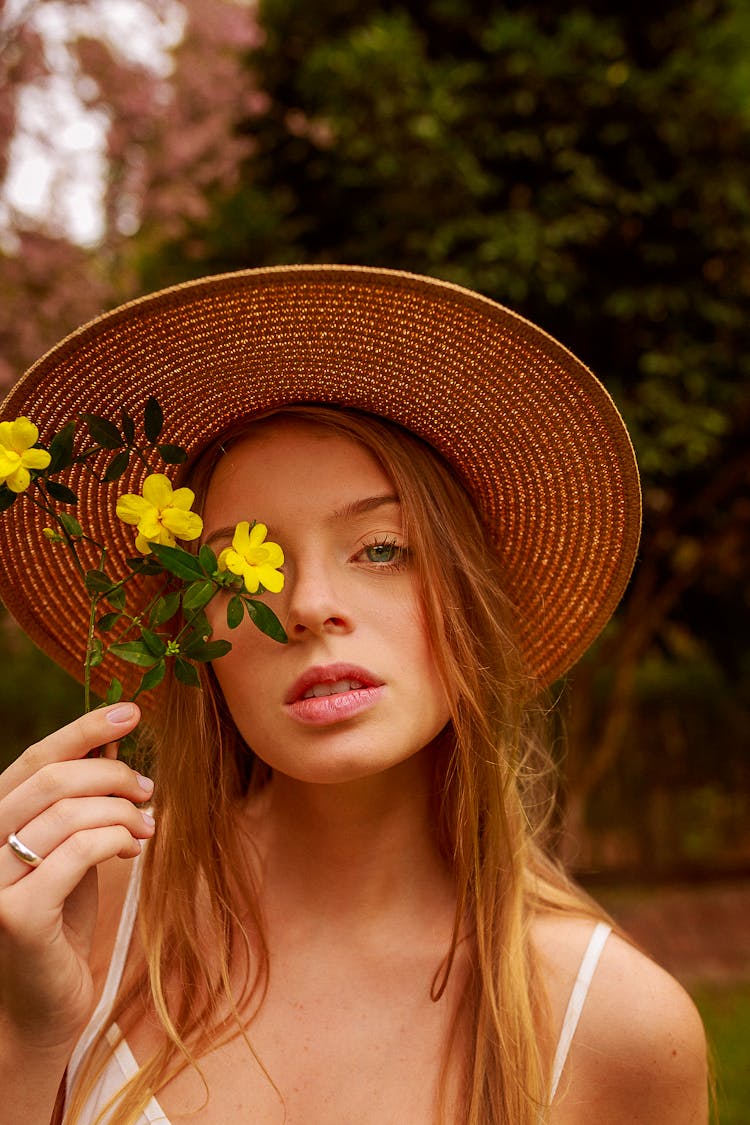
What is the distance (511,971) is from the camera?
1654 millimetres

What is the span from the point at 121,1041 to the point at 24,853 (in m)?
0.54

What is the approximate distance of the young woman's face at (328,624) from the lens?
4.92 ft

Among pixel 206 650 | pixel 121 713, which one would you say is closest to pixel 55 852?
pixel 121 713

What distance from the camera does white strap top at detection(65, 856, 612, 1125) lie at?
1.58m

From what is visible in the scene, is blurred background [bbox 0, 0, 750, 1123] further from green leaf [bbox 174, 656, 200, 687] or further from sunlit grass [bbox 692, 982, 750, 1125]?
green leaf [bbox 174, 656, 200, 687]

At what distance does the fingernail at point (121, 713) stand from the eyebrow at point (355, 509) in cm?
36

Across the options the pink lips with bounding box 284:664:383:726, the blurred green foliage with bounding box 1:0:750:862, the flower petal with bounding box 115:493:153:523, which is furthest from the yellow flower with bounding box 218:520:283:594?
the blurred green foliage with bounding box 1:0:750:862

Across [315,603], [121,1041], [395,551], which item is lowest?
[121,1041]

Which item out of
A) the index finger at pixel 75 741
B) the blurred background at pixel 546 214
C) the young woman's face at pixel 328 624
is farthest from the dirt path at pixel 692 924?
the index finger at pixel 75 741

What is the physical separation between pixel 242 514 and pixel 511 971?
0.82 m

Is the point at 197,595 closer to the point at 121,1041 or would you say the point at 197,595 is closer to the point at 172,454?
the point at 172,454

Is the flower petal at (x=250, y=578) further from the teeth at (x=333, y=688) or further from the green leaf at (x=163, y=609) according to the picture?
the teeth at (x=333, y=688)

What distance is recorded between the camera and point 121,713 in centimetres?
135

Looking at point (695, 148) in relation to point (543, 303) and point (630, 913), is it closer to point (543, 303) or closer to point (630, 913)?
point (543, 303)
